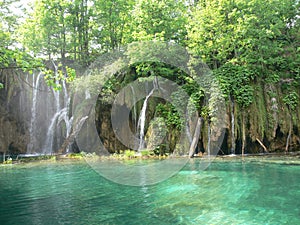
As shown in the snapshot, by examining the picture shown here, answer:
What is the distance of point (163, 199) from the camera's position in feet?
22.7

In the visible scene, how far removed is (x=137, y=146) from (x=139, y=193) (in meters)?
10.4

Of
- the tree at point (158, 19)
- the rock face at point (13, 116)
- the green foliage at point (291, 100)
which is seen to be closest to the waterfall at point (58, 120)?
the rock face at point (13, 116)

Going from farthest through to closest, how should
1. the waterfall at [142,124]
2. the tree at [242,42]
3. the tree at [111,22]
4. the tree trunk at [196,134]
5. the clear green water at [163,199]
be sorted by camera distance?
the tree at [111,22]
the waterfall at [142,124]
the tree at [242,42]
the tree trunk at [196,134]
the clear green water at [163,199]

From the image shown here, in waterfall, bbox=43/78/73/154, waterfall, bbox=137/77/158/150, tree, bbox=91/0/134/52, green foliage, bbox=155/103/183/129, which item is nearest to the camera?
green foliage, bbox=155/103/183/129

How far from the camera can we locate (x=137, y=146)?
18.0 metres

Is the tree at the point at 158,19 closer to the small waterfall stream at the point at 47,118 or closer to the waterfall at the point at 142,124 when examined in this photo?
the waterfall at the point at 142,124

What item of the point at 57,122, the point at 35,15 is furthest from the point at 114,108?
the point at 35,15

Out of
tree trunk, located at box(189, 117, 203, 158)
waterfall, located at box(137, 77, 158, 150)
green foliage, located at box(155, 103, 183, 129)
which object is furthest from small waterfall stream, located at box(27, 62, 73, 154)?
tree trunk, located at box(189, 117, 203, 158)

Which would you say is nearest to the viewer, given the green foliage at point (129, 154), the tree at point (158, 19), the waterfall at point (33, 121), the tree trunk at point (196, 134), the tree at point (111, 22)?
the tree trunk at point (196, 134)

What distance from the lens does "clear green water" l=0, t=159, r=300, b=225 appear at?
17.9ft

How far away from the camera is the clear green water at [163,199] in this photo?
5.47 metres

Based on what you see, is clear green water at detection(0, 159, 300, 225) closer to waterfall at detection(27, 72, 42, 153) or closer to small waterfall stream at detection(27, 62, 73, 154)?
small waterfall stream at detection(27, 62, 73, 154)

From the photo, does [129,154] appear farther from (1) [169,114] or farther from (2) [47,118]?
(2) [47,118]

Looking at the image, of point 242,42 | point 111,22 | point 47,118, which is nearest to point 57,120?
point 47,118
